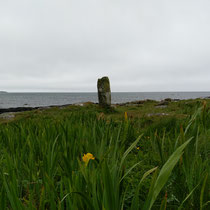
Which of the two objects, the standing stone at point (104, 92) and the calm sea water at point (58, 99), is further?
the calm sea water at point (58, 99)

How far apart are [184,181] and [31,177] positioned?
1159 millimetres

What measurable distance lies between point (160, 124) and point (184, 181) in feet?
7.94

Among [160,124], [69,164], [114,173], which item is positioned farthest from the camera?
[160,124]

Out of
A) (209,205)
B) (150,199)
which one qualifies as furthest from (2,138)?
(209,205)

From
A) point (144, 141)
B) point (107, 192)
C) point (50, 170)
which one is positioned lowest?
point (144, 141)

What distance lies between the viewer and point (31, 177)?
1356 millimetres

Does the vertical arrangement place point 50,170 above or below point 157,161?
above

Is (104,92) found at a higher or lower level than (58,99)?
higher

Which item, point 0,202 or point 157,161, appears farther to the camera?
point 157,161

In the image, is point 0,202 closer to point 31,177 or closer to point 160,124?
point 31,177

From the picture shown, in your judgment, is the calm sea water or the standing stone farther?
the calm sea water

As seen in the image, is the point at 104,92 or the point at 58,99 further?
the point at 58,99

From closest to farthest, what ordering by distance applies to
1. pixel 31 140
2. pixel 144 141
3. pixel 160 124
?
pixel 31 140
pixel 144 141
pixel 160 124

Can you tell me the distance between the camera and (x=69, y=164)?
1.29 metres
